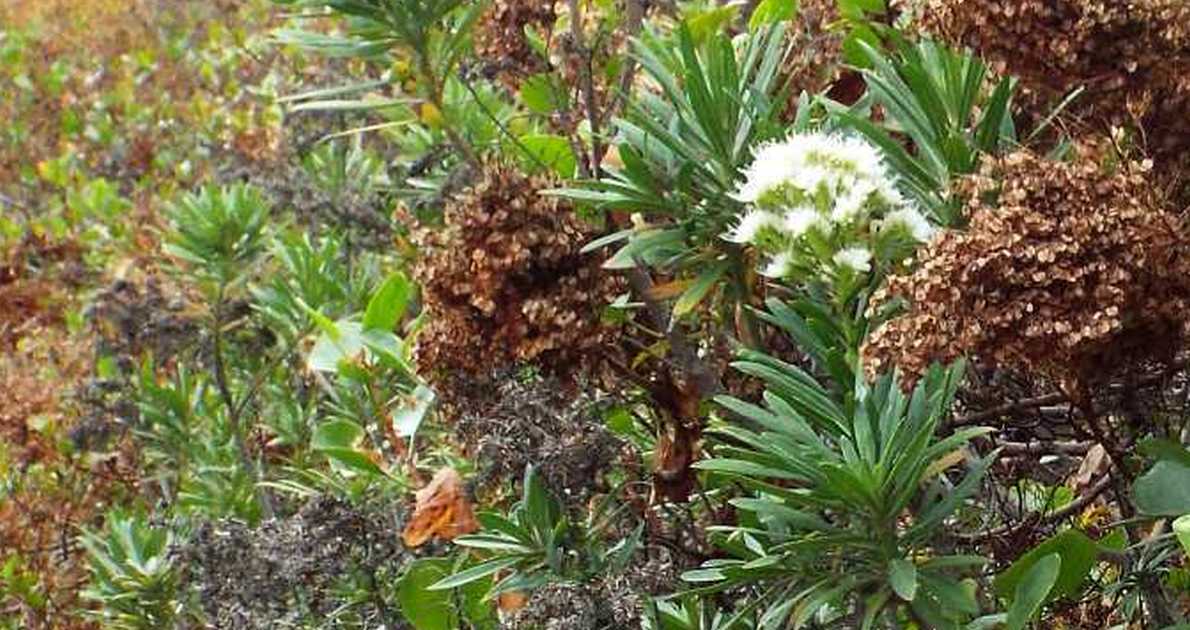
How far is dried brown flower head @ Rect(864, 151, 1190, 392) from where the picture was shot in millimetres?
1598

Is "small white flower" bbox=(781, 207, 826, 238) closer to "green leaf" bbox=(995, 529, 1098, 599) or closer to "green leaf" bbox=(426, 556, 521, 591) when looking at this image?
"green leaf" bbox=(995, 529, 1098, 599)

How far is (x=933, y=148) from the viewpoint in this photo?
192cm

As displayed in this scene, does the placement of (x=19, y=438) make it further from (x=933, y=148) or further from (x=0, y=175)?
(x=933, y=148)

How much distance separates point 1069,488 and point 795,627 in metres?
0.91

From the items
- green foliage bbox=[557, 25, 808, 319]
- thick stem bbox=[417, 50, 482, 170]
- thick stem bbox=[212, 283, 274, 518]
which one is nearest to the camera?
green foliage bbox=[557, 25, 808, 319]

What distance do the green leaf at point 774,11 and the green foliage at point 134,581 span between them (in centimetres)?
170

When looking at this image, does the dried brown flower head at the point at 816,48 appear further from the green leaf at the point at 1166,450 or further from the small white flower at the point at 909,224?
the green leaf at the point at 1166,450

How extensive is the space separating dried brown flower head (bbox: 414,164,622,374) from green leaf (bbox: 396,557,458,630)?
0.56 m

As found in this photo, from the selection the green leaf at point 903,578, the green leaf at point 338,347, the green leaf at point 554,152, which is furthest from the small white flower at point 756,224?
the green leaf at point 338,347

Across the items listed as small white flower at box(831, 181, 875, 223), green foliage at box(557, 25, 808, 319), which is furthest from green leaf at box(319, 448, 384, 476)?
small white flower at box(831, 181, 875, 223)

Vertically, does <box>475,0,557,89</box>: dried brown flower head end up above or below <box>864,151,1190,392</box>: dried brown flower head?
below

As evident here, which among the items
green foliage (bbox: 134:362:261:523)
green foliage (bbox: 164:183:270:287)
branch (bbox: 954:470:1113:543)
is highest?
branch (bbox: 954:470:1113:543)

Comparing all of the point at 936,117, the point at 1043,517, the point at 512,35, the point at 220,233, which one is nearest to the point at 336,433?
the point at 512,35

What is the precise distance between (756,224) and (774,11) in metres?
0.76
